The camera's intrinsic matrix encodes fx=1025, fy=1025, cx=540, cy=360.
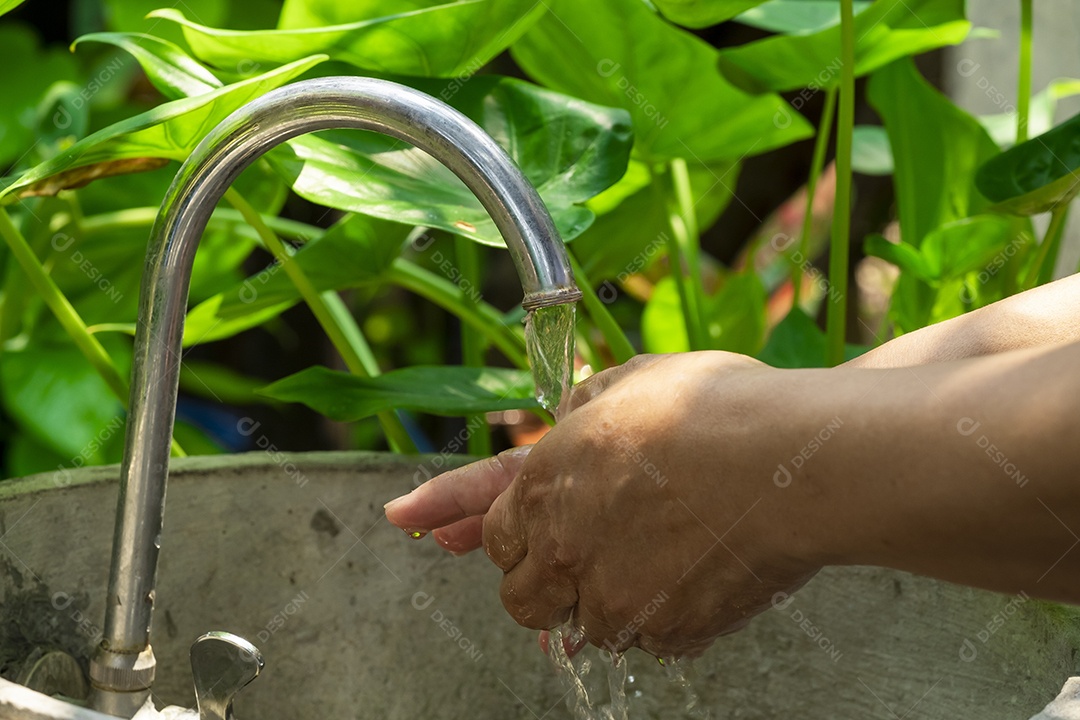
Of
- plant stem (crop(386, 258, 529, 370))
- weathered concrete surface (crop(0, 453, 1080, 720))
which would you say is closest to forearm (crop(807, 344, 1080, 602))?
weathered concrete surface (crop(0, 453, 1080, 720))

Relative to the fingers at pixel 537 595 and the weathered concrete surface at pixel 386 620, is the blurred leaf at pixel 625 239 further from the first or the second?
the fingers at pixel 537 595

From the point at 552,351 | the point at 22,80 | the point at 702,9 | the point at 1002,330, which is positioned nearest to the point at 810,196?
Answer: the point at 702,9

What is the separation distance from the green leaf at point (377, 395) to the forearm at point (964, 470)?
1.06 feet

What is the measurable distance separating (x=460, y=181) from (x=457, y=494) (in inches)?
8.4

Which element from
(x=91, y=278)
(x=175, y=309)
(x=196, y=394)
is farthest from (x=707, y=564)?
(x=196, y=394)

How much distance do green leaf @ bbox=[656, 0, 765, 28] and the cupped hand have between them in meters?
0.31

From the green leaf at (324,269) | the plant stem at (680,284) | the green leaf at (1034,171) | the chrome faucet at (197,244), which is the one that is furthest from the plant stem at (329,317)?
the green leaf at (1034,171)

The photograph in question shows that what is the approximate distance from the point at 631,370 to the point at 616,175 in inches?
8.4

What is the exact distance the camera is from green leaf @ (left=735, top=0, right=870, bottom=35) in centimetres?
93

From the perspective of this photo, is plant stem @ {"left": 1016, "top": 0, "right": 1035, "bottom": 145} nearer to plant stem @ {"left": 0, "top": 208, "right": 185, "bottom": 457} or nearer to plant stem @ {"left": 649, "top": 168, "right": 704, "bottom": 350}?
plant stem @ {"left": 649, "top": 168, "right": 704, "bottom": 350}

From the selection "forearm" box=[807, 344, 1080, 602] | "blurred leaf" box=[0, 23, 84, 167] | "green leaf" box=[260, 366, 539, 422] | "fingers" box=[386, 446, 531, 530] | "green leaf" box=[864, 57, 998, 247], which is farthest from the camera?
"blurred leaf" box=[0, 23, 84, 167]

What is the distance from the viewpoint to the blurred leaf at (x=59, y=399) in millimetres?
1102

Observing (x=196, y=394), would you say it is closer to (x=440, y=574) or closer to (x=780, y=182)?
(x=780, y=182)

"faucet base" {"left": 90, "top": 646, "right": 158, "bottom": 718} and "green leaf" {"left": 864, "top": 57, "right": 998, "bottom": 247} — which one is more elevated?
"green leaf" {"left": 864, "top": 57, "right": 998, "bottom": 247}
